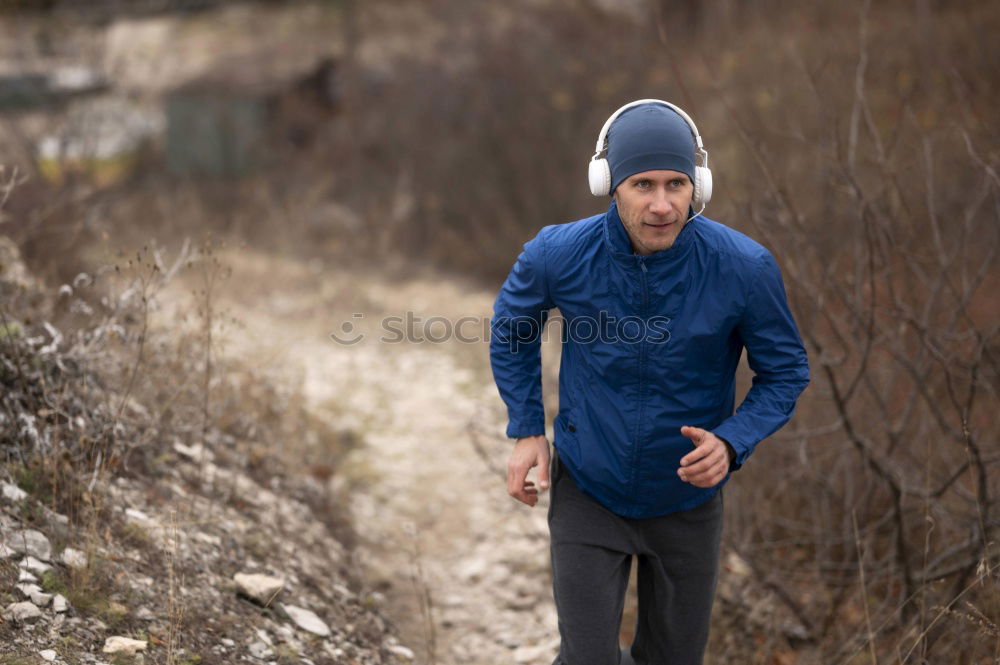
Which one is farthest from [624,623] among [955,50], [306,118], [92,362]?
[306,118]

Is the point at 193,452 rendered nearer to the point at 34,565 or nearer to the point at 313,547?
the point at 313,547

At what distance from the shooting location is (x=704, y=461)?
235 centimetres

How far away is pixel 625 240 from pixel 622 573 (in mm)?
936

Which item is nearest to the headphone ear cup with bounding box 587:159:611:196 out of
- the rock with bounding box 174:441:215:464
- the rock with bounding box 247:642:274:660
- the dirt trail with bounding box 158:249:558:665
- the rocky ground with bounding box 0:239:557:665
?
the dirt trail with bounding box 158:249:558:665

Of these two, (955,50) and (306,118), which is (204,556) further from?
(306,118)

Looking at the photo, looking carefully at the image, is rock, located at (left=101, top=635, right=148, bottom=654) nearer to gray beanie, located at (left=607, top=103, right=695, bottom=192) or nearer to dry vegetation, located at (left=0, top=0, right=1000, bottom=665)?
dry vegetation, located at (left=0, top=0, right=1000, bottom=665)

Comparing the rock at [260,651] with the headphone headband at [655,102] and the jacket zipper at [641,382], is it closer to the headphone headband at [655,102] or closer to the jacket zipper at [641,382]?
the jacket zipper at [641,382]

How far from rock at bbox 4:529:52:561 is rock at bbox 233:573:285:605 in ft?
2.14

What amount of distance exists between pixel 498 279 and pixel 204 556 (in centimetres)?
642

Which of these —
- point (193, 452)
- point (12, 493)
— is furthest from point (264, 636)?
point (193, 452)

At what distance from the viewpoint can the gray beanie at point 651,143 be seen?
2.38 metres

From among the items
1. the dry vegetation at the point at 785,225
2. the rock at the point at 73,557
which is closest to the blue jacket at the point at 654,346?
the dry vegetation at the point at 785,225

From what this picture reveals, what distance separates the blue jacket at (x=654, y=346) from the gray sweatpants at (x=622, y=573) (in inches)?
2.6

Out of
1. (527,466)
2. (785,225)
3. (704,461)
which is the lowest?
(527,466)
